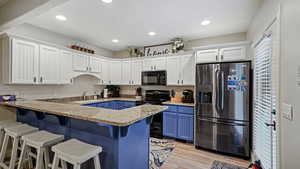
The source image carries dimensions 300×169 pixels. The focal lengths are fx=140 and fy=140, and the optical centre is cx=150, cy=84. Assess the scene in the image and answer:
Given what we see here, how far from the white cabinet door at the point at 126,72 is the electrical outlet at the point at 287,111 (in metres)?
3.89

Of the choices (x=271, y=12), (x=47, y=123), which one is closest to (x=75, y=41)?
(x=47, y=123)

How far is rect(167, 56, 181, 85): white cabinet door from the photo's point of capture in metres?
3.84

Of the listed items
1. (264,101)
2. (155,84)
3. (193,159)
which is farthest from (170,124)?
(264,101)

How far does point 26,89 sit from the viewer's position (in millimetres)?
3004

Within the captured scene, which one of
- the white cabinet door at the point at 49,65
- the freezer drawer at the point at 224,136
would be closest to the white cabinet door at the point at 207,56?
the freezer drawer at the point at 224,136

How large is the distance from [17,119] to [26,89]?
0.64 meters

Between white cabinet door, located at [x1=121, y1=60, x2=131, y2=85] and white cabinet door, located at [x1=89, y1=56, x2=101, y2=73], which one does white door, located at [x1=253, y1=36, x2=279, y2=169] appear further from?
white cabinet door, located at [x1=89, y1=56, x2=101, y2=73]

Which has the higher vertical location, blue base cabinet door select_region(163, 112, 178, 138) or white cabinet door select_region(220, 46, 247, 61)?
white cabinet door select_region(220, 46, 247, 61)

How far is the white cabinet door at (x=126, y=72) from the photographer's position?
15.3ft

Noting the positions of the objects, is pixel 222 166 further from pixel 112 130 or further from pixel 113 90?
pixel 113 90

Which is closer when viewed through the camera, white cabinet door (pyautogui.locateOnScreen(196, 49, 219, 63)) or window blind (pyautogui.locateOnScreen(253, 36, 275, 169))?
window blind (pyautogui.locateOnScreen(253, 36, 275, 169))

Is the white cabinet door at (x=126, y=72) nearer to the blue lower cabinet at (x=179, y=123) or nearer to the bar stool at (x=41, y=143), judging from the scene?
the blue lower cabinet at (x=179, y=123)

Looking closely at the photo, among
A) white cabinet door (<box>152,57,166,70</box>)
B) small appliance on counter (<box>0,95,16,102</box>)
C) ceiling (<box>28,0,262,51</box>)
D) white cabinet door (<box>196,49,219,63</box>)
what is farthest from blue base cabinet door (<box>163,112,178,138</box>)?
small appliance on counter (<box>0,95,16,102</box>)

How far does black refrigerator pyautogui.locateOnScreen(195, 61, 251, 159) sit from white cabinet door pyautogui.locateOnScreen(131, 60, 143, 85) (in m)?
1.92
